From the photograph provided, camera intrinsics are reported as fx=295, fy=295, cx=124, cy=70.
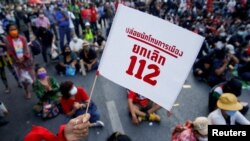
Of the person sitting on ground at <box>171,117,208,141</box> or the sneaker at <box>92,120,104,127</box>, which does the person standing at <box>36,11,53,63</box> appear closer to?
the sneaker at <box>92,120,104,127</box>

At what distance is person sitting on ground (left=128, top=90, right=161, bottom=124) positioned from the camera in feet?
18.5

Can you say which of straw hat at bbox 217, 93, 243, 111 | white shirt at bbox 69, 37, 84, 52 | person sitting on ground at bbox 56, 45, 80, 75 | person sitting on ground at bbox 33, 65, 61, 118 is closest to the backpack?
person sitting on ground at bbox 56, 45, 80, 75

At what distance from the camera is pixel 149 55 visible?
107 inches

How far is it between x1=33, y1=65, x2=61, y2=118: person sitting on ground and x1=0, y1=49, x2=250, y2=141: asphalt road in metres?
0.34

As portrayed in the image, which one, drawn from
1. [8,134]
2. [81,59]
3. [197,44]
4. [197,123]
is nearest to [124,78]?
[197,44]

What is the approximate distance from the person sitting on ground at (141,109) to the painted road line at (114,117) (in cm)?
30

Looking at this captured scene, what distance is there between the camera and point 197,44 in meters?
2.50

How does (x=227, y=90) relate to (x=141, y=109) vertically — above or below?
above

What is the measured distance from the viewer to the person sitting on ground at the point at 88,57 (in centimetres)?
822

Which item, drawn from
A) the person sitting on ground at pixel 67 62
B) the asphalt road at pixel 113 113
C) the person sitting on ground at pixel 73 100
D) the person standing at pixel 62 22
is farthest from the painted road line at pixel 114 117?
the person standing at pixel 62 22

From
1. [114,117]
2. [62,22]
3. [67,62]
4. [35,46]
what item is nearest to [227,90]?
[114,117]

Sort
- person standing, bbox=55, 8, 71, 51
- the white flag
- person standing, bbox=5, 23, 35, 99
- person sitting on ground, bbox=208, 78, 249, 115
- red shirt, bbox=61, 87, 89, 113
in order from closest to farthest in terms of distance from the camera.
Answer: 1. the white flag
2. red shirt, bbox=61, 87, 89, 113
3. person sitting on ground, bbox=208, 78, 249, 115
4. person standing, bbox=5, 23, 35, 99
5. person standing, bbox=55, 8, 71, 51

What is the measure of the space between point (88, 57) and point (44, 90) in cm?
271

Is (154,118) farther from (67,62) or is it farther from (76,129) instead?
(76,129)
